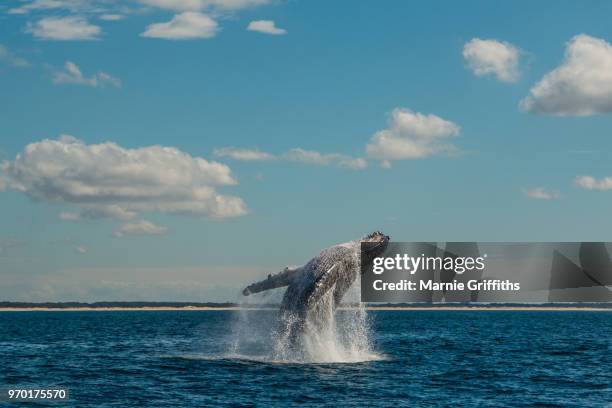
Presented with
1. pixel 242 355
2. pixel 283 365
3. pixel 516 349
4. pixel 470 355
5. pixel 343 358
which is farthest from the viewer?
pixel 516 349

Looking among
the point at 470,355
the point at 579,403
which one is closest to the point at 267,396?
the point at 579,403

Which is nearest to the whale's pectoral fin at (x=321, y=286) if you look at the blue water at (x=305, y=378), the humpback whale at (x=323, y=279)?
the humpback whale at (x=323, y=279)

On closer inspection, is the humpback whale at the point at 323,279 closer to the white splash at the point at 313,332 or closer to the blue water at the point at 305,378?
the white splash at the point at 313,332

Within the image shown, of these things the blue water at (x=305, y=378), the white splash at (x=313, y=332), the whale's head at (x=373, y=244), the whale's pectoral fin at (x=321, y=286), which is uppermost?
the whale's head at (x=373, y=244)

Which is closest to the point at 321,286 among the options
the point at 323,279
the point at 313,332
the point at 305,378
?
the point at 323,279

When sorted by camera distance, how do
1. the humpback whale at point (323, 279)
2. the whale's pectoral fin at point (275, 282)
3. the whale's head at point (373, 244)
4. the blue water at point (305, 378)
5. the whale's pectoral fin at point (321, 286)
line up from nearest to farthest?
the blue water at point (305, 378)
the whale's head at point (373, 244)
the humpback whale at point (323, 279)
the whale's pectoral fin at point (321, 286)
the whale's pectoral fin at point (275, 282)

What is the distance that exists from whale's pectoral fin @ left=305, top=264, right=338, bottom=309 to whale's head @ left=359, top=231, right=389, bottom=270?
4.50ft

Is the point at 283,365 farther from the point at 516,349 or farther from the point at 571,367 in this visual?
the point at 516,349

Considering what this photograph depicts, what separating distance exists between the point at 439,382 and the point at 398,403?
22.1 ft

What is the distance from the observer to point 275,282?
34031 mm

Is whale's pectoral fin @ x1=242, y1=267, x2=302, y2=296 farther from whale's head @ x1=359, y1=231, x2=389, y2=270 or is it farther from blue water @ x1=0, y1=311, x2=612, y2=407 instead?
whale's head @ x1=359, y1=231, x2=389, y2=270

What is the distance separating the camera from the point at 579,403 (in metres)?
28.7

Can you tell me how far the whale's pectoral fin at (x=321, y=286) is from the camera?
31.3 m

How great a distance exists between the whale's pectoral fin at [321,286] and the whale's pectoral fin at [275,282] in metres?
1.63
